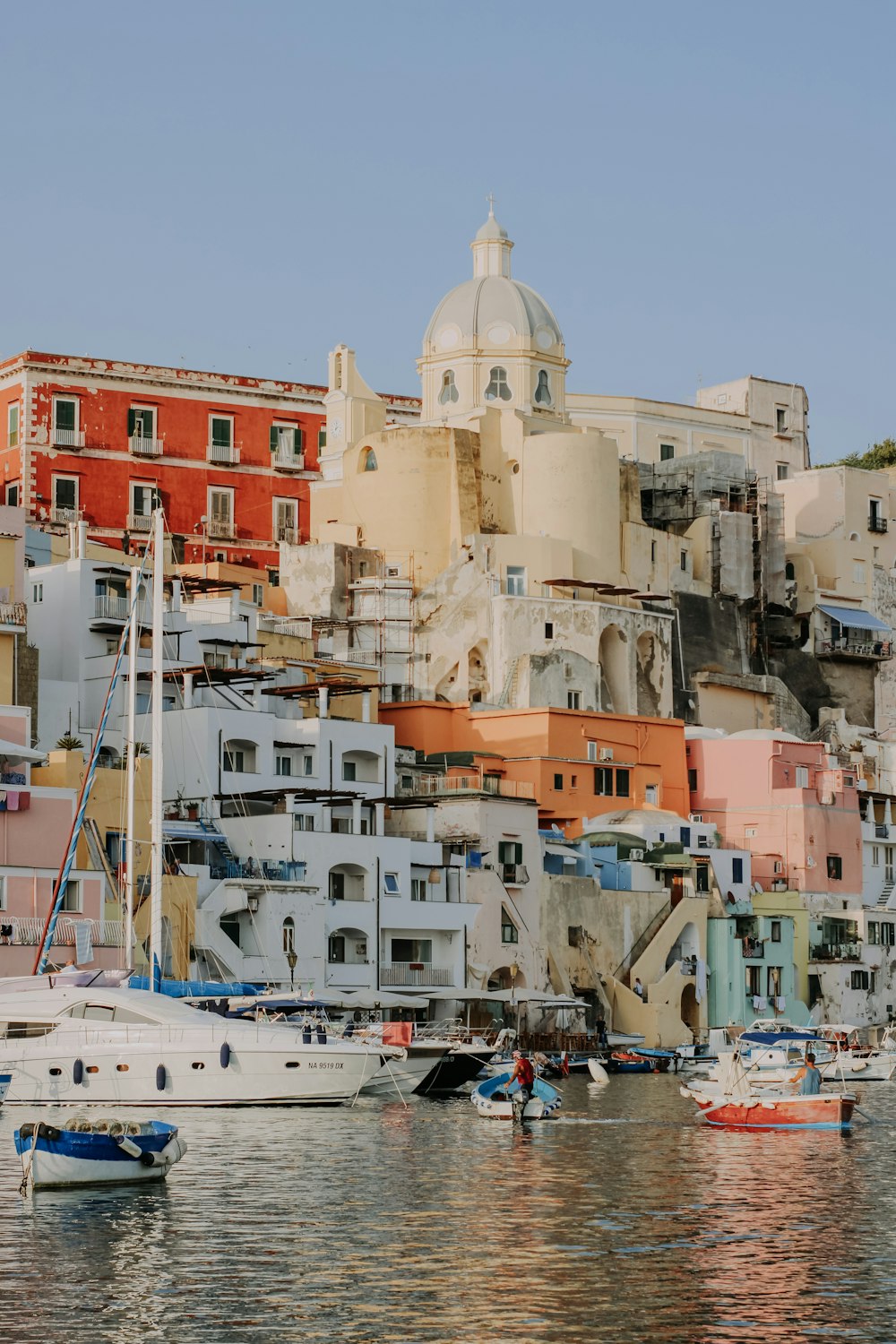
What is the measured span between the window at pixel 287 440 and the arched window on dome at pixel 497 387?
337 inches

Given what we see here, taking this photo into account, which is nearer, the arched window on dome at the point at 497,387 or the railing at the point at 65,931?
the railing at the point at 65,931

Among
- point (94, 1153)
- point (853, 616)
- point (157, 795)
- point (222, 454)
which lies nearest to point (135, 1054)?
point (157, 795)

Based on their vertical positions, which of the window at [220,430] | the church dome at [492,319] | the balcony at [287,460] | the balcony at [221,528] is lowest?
the balcony at [221,528]

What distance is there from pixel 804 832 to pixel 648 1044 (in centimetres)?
1608

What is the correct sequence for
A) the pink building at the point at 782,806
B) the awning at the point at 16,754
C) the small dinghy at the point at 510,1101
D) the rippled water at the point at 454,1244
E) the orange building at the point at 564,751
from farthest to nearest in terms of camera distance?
the pink building at the point at 782,806 < the orange building at the point at 564,751 < the awning at the point at 16,754 < the small dinghy at the point at 510,1101 < the rippled water at the point at 454,1244

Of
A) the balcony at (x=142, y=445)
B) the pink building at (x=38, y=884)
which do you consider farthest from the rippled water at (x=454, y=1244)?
the balcony at (x=142, y=445)

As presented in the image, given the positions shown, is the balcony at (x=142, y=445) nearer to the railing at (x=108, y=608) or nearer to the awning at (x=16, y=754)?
the railing at (x=108, y=608)

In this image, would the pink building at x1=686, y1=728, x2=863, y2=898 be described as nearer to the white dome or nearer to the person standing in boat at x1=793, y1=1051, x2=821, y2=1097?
the white dome

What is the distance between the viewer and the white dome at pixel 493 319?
102188mm

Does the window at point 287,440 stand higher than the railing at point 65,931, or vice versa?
the window at point 287,440

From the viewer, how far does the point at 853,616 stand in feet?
356

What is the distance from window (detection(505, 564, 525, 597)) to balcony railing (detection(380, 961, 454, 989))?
23.4 meters

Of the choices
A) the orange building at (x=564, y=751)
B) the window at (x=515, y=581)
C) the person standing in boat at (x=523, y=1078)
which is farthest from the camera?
the window at (x=515, y=581)

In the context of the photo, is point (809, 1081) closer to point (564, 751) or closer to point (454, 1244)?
point (454, 1244)
